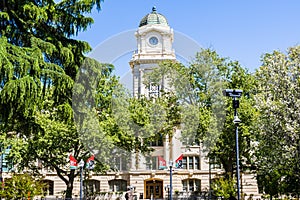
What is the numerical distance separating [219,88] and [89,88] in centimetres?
1696

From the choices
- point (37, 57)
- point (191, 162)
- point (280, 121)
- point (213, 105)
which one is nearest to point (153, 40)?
point (191, 162)

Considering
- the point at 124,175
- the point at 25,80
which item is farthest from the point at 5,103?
the point at 124,175

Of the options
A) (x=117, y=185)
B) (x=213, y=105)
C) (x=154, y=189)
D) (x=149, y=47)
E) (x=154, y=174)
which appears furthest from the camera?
(x=149, y=47)

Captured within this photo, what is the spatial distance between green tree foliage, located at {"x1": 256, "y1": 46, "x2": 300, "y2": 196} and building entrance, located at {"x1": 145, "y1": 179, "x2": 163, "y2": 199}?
19.6m

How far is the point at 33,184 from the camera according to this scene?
25109 mm

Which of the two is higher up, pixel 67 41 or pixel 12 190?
pixel 67 41

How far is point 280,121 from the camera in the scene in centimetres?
2216

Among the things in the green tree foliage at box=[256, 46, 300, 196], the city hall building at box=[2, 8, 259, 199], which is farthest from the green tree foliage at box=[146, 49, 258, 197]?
the city hall building at box=[2, 8, 259, 199]

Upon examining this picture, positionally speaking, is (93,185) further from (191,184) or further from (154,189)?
(191,184)

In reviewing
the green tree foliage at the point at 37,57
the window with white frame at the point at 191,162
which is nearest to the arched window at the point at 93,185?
the window with white frame at the point at 191,162

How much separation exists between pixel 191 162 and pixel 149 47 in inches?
498

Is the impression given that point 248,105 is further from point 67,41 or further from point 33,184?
point 67,41

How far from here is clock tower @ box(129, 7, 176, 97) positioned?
43.0 metres

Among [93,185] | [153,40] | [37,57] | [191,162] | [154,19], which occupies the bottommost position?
[93,185]
